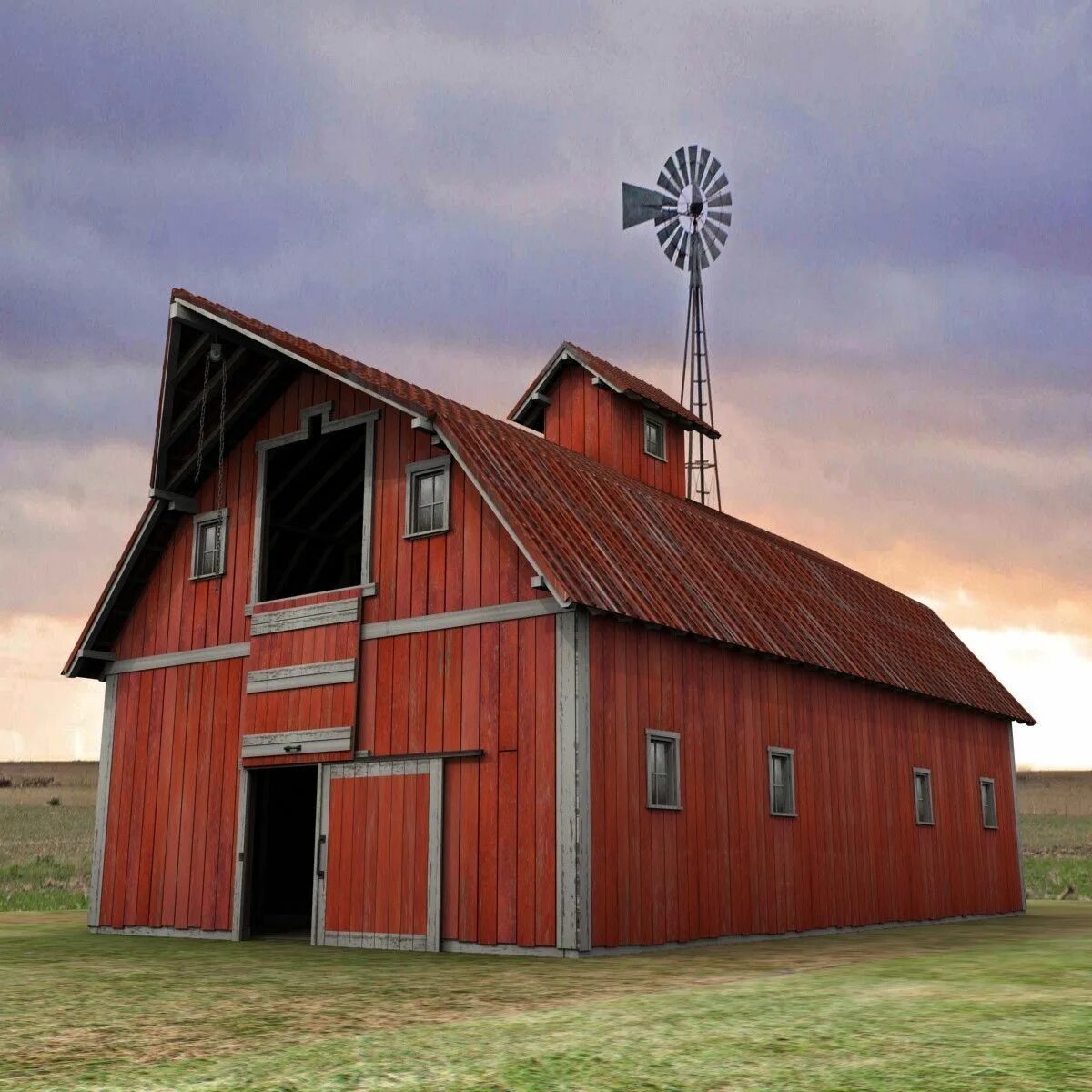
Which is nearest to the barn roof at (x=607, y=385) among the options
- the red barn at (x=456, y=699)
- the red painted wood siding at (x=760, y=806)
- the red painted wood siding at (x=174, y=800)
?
the red barn at (x=456, y=699)

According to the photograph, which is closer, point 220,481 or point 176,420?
point 220,481

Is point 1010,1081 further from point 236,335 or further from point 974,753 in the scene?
point 974,753

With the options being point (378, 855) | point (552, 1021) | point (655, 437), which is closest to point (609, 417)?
point (655, 437)

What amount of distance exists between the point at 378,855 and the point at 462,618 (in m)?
3.45

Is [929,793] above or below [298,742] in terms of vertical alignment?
below

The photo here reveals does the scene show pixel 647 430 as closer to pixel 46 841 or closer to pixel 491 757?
pixel 491 757

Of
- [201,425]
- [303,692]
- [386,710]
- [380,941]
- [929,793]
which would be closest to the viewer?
[380,941]

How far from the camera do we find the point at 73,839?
5469 centimetres

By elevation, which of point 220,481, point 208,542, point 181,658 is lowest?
point 181,658

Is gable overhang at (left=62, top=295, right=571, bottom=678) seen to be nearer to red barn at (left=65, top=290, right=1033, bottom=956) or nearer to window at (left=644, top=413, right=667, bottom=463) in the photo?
red barn at (left=65, top=290, right=1033, bottom=956)

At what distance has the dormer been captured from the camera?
1060 inches

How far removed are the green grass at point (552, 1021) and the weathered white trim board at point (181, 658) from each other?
5356 mm

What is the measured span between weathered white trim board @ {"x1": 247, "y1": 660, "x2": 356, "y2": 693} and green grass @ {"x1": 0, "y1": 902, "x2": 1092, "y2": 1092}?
408cm

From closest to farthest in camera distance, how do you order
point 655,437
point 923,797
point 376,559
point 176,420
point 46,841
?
point 376,559 < point 176,420 < point 923,797 < point 655,437 < point 46,841
